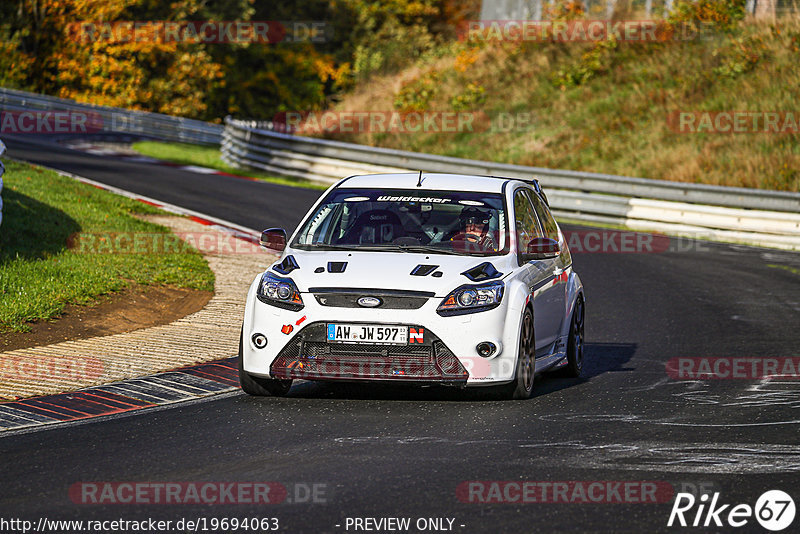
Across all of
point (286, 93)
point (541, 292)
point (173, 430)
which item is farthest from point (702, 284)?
point (286, 93)

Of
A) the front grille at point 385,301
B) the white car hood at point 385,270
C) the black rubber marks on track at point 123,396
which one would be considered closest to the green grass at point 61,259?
the black rubber marks on track at point 123,396

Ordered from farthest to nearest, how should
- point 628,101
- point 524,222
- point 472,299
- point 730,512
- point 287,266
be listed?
1. point 628,101
2. point 524,222
3. point 287,266
4. point 472,299
5. point 730,512

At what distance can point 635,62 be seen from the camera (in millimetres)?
35188

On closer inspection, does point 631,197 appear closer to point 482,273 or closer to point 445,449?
point 482,273

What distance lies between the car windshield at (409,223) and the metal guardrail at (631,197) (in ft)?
46.8

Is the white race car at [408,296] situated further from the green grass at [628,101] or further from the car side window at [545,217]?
the green grass at [628,101]

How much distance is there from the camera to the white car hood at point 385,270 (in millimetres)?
8656

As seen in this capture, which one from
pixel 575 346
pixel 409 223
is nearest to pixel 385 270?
pixel 409 223

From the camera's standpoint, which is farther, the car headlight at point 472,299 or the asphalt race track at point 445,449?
the car headlight at point 472,299

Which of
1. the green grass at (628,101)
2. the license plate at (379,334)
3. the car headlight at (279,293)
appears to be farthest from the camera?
the green grass at (628,101)

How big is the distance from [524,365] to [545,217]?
2415 millimetres

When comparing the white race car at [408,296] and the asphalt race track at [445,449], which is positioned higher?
the white race car at [408,296]

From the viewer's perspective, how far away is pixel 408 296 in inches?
337

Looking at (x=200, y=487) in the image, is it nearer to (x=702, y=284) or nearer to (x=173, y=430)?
(x=173, y=430)
